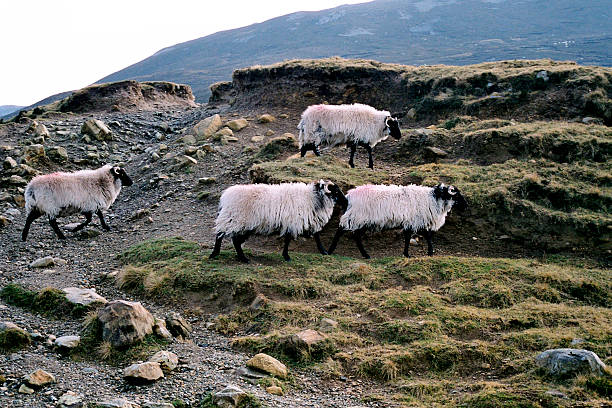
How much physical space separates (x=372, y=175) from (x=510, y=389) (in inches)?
351

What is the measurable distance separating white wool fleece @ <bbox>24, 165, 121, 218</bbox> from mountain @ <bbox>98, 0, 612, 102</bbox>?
97661 mm

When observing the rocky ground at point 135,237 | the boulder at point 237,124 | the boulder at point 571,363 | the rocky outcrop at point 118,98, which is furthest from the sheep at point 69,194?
the rocky outcrop at point 118,98

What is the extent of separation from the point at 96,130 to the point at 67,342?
60.8 feet

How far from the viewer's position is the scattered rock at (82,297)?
8383 millimetres

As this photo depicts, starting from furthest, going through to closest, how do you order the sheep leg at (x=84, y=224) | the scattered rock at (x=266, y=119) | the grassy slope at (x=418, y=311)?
the scattered rock at (x=266, y=119) → the sheep leg at (x=84, y=224) → the grassy slope at (x=418, y=311)

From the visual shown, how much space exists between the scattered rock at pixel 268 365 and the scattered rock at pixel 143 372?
3.98 feet

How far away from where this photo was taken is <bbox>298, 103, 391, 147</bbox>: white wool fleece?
1611 cm

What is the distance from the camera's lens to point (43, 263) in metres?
11.5

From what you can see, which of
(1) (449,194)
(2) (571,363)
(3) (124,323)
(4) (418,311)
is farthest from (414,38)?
(3) (124,323)

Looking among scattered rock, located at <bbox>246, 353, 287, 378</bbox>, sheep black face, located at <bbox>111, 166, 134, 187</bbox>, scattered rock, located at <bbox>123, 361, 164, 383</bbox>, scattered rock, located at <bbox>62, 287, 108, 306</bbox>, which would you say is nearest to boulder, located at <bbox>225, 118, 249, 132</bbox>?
sheep black face, located at <bbox>111, 166, 134, 187</bbox>

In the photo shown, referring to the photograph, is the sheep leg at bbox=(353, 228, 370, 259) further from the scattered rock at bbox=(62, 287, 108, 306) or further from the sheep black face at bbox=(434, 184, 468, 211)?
the scattered rock at bbox=(62, 287, 108, 306)

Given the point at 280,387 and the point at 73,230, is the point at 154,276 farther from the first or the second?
the point at 73,230

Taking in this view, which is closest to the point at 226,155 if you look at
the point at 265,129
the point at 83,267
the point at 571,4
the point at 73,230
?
the point at 265,129

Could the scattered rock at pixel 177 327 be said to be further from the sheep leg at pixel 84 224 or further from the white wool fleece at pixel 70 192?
the white wool fleece at pixel 70 192
